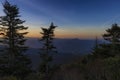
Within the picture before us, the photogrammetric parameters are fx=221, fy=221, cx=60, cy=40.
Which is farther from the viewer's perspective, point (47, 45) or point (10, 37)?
point (47, 45)

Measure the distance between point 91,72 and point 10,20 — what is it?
1002 inches

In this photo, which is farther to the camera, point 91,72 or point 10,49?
Answer: point 10,49

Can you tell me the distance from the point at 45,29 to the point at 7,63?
12.2 m

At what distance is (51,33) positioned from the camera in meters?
43.1

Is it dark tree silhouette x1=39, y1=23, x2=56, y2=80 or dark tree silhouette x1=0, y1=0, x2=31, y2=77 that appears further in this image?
dark tree silhouette x1=39, y1=23, x2=56, y2=80

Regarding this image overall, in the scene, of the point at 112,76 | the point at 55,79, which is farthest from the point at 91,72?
the point at 55,79

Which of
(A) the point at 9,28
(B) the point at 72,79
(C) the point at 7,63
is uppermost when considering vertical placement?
(A) the point at 9,28

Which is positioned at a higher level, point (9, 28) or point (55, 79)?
point (9, 28)

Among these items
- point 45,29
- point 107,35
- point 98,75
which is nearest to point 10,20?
point 45,29

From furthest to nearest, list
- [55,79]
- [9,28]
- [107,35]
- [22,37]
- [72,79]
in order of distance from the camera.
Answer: [107,35]
[22,37]
[9,28]
[55,79]
[72,79]

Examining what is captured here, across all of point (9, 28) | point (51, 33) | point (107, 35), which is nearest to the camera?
point (9, 28)

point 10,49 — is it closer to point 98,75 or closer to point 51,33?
point 51,33

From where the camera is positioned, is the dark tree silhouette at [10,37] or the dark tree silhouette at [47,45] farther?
the dark tree silhouette at [47,45]

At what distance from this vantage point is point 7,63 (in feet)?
110
